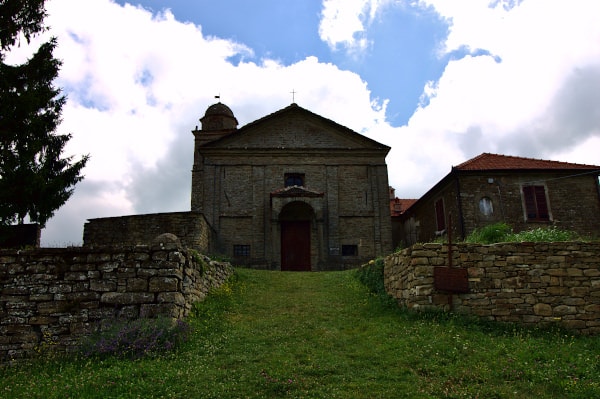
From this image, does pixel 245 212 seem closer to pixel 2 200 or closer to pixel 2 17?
pixel 2 200

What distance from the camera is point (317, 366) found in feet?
24.1

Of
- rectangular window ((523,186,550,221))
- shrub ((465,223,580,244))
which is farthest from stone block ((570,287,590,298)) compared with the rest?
rectangular window ((523,186,550,221))

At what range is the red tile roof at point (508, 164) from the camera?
69.6 feet

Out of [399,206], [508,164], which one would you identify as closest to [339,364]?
[508,164]

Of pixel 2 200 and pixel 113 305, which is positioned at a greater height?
pixel 2 200

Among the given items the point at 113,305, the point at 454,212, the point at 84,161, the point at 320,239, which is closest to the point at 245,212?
the point at 320,239

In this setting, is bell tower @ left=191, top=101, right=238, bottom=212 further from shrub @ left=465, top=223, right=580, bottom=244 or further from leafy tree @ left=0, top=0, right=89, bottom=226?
shrub @ left=465, top=223, right=580, bottom=244

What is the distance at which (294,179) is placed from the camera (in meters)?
24.2

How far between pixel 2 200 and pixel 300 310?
33.6 ft

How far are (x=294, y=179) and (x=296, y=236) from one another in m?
3.19

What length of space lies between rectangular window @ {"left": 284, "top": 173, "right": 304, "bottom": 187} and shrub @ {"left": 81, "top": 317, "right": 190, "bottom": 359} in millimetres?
16063

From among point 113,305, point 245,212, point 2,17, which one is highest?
point 2,17

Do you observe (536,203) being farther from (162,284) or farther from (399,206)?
(162,284)

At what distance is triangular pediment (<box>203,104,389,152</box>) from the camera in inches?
963
